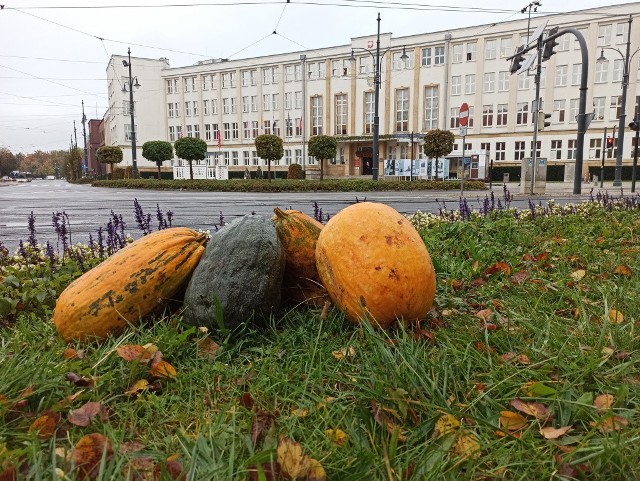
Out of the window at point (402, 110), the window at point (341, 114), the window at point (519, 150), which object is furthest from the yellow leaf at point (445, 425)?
the window at point (341, 114)

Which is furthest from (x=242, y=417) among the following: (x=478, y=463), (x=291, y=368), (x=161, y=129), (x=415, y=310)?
(x=161, y=129)

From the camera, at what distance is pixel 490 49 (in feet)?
172

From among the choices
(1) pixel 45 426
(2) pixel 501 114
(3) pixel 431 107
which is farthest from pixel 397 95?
(1) pixel 45 426

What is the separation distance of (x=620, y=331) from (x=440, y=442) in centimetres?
120

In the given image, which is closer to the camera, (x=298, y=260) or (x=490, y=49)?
(x=298, y=260)

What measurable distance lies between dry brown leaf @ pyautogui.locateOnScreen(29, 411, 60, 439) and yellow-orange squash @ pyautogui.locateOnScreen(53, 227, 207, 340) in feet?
2.88

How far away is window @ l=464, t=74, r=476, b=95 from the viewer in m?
53.8

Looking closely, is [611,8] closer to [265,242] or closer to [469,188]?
[469,188]

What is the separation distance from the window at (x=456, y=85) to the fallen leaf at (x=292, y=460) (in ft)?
192

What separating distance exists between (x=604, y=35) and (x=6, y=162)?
12608 cm

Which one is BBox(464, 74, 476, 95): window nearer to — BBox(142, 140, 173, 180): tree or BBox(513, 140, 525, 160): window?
BBox(513, 140, 525, 160): window

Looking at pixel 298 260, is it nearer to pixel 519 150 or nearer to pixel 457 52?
pixel 519 150

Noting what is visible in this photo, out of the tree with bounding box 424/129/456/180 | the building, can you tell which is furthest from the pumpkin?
the building

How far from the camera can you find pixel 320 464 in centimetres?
138
